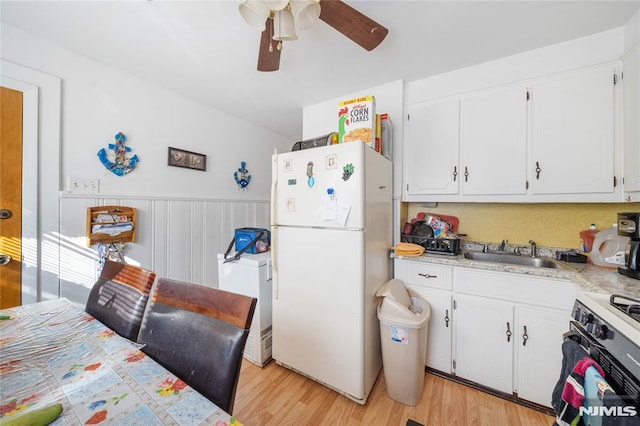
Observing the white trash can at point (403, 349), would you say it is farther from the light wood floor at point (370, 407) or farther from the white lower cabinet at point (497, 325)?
the white lower cabinet at point (497, 325)

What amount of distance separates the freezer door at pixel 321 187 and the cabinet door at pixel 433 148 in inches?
34.8

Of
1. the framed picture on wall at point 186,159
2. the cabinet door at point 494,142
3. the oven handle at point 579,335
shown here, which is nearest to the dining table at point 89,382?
the oven handle at point 579,335

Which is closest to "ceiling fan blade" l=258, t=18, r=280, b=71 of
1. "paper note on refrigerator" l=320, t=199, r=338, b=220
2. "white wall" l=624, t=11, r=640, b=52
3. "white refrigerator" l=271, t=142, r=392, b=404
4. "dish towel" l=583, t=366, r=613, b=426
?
"white refrigerator" l=271, t=142, r=392, b=404

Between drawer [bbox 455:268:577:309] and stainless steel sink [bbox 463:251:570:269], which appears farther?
stainless steel sink [bbox 463:251:570:269]

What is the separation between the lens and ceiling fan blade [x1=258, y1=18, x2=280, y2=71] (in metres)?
1.21

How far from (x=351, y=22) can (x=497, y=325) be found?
1.95 metres

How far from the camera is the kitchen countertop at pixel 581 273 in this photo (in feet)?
3.47

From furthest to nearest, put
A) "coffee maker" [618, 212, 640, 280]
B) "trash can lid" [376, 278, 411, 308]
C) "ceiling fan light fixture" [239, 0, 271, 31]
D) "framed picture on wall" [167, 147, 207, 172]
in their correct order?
"framed picture on wall" [167, 147, 207, 172] → "trash can lid" [376, 278, 411, 308] → "coffee maker" [618, 212, 640, 280] → "ceiling fan light fixture" [239, 0, 271, 31]

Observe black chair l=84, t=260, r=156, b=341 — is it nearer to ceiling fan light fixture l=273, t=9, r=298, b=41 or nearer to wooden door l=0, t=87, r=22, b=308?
wooden door l=0, t=87, r=22, b=308

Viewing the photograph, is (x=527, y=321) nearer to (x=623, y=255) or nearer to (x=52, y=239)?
(x=623, y=255)

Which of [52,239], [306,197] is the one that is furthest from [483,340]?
[52,239]

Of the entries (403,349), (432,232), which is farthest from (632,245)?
(403,349)

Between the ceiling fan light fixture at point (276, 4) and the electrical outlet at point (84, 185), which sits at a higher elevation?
the ceiling fan light fixture at point (276, 4)

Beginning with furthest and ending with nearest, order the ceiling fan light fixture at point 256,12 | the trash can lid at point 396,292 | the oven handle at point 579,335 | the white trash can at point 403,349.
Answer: the trash can lid at point 396,292
the white trash can at point 403,349
the ceiling fan light fixture at point 256,12
the oven handle at point 579,335
